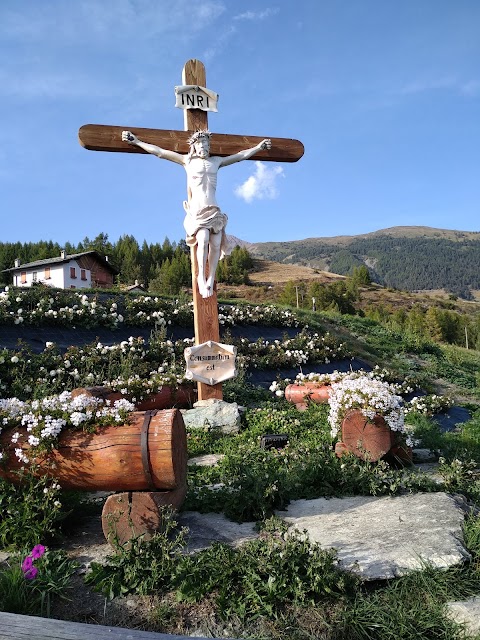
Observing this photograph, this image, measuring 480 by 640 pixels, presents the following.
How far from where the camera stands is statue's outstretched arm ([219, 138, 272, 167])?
8.93 m

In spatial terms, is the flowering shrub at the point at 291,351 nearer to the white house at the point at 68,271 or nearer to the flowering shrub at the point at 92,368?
the flowering shrub at the point at 92,368

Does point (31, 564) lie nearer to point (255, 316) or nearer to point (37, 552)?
point (37, 552)

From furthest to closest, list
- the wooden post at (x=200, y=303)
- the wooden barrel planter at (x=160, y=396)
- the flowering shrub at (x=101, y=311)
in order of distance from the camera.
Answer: the flowering shrub at (x=101, y=311) → the wooden post at (x=200, y=303) → the wooden barrel planter at (x=160, y=396)

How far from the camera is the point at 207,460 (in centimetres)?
566

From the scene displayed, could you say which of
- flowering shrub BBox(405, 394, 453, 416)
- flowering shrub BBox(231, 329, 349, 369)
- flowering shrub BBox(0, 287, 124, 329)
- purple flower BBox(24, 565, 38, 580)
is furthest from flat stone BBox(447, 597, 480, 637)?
flowering shrub BBox(0, 287, 124, 329)

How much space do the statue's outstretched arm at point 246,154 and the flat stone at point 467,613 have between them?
7487 millimetres

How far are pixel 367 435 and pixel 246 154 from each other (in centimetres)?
584

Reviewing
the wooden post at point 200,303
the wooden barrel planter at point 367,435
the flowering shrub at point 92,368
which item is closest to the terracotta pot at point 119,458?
the wooden barrel planter at point 367,435

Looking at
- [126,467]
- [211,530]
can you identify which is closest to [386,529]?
[211,530]

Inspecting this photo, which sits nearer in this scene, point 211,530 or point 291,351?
point 211,530

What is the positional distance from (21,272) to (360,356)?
41.6 metres

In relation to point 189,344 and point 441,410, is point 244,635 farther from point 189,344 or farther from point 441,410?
point 189,344

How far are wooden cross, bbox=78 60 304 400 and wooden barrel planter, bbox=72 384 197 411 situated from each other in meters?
0.33

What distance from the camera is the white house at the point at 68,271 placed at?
142 ft
